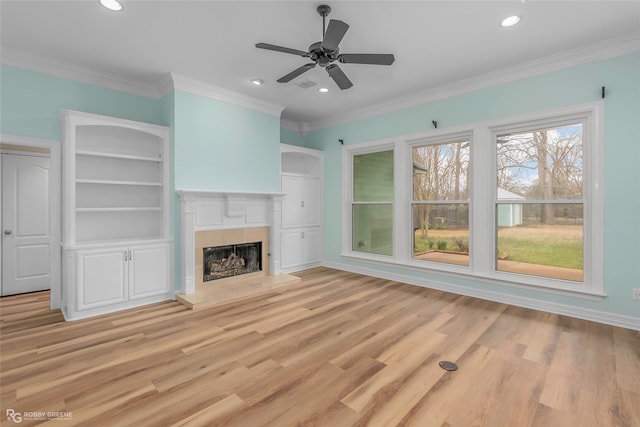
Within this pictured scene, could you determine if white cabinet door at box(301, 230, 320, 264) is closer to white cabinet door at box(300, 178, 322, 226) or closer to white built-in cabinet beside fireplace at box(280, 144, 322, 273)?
white built-in cabinet beside fireplace at box(280, 144, 322, 273)

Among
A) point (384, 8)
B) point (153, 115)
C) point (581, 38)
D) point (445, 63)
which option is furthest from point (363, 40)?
point (153, 115)

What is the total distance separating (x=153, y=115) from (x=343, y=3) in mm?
3234

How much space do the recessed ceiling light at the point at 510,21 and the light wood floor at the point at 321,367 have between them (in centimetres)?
296

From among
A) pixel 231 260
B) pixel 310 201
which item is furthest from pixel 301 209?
pixel 231 260

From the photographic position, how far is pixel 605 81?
3238 millimetres

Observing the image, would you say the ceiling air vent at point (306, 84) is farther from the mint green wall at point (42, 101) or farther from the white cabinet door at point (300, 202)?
the mint green wall at point (42, 101)

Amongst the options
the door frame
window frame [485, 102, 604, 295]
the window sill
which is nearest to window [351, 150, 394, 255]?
the window sill

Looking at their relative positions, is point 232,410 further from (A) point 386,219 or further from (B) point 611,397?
(A) point 386,219

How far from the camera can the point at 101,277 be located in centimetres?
354

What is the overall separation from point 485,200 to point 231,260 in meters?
3.76

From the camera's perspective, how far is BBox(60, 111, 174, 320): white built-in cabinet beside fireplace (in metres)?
3.47

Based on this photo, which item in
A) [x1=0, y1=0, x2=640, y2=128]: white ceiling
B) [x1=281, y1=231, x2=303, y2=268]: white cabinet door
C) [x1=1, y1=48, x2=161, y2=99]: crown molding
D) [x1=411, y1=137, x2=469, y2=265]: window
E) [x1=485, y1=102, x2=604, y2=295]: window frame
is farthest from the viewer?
[x1=281, y1=231, x2=303, y2=268]: white cabinet door

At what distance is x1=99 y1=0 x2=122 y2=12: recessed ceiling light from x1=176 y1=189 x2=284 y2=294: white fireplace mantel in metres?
1.99

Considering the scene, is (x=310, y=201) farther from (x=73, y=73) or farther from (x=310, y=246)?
(x=73, y=73)
